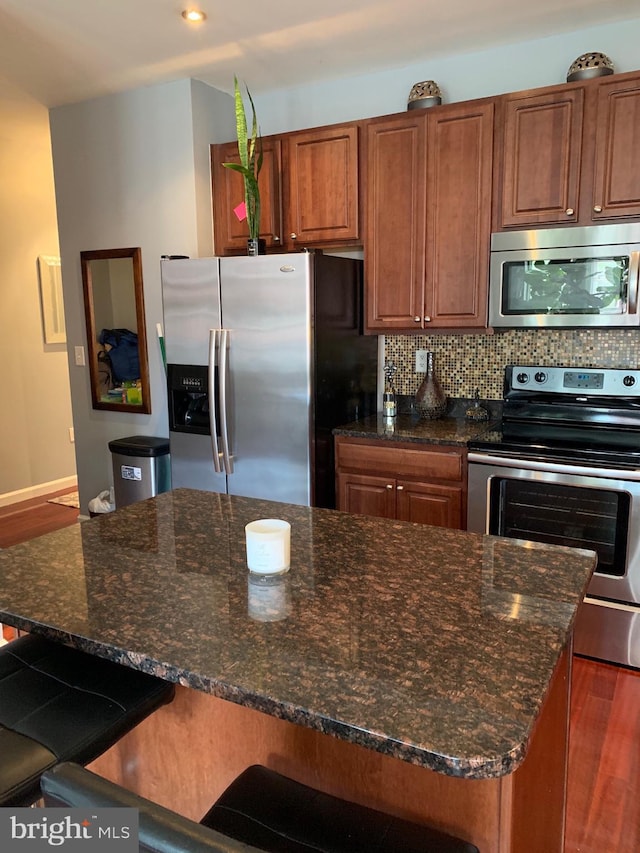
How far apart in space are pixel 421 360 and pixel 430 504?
0.90 meters

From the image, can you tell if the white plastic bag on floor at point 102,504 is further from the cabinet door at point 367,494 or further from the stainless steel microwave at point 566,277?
the stainless steel microwave at point 566,277

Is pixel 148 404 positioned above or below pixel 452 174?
below

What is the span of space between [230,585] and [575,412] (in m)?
2.23

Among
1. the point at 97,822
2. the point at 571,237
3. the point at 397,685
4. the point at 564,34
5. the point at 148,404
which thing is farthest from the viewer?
the point at 148,404

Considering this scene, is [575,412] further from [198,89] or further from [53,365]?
[53,365]

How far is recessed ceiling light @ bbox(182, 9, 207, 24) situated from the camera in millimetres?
2588

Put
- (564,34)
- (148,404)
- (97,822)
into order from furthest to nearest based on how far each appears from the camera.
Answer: (148,404) < (564,34) < (97,822)

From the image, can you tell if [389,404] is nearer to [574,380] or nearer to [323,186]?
[574,380]

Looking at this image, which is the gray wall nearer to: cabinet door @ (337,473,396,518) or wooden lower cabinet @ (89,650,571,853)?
cabinet door @ (337,473,396,518)

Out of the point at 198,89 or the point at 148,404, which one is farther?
the point at 148,404

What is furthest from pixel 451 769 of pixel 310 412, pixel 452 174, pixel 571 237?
pixel 452 174

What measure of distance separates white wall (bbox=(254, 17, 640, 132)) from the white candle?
2.46 meters

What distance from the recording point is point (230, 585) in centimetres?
124

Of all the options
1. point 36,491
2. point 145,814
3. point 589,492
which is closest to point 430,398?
point 589,492
